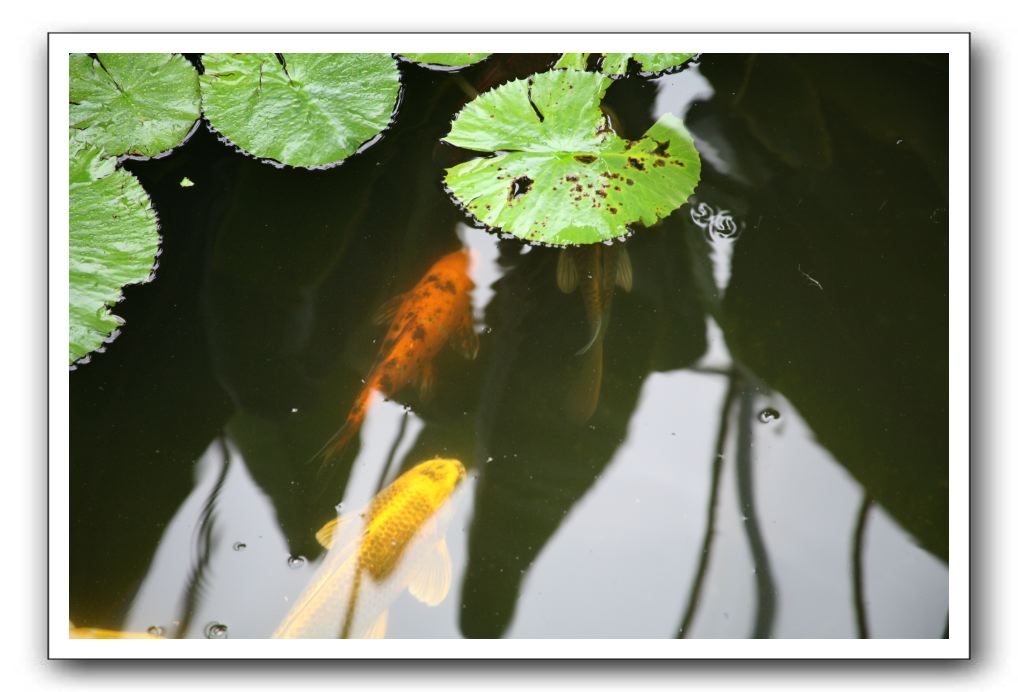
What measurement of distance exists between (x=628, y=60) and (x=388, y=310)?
0.74m

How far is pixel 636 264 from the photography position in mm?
1410

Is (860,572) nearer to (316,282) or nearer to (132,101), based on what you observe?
(316,282)

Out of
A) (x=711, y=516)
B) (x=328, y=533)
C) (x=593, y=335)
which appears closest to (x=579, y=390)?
(x=593, y=335)

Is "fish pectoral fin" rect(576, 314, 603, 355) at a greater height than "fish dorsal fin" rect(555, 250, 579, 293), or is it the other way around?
"fish dorsal fin" rect(555, 250, 579, 293)

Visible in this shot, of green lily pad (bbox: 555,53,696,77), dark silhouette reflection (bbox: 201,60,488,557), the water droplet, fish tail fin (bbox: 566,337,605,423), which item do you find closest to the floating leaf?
green lily pad (bbox: 555,53,696,77)

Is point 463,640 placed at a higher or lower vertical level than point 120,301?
lower

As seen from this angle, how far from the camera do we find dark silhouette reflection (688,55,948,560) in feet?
3.99

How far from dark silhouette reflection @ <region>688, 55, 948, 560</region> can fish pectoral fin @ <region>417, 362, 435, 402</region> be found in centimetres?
65

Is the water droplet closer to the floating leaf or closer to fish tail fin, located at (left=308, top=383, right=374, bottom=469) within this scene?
fish tail fin, located at (left=308, top=383, right=374, bottom=469)

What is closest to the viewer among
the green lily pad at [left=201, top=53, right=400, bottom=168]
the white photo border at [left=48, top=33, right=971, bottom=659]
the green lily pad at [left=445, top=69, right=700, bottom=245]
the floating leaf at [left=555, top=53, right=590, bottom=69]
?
the white photo border at [left=48, top=33, right=971, bottom=659]

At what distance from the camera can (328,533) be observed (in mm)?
1217

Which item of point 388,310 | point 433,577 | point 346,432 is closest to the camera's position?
point 433,577

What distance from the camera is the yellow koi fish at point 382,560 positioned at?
1100 mm

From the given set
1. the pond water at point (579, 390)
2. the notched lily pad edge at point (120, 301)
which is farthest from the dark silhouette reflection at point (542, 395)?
the notched lily pad edge at point (120, 301)
